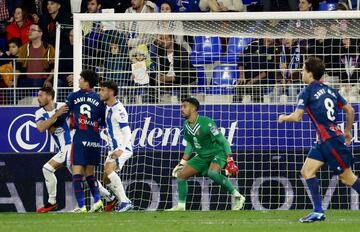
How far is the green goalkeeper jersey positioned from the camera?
1805cm

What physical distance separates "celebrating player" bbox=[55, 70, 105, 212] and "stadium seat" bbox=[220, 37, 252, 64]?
3060 mm

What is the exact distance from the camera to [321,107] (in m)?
14.4

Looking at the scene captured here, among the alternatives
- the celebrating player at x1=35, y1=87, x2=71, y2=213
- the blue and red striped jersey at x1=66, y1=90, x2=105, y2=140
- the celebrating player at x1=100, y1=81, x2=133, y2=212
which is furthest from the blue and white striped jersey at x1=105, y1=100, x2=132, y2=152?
the celebrating player at x1=35, y1=87, x2=71, y2=213

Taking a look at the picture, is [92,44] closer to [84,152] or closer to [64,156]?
[64,156]

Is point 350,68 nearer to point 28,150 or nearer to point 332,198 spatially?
point 332,198

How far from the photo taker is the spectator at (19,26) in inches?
902

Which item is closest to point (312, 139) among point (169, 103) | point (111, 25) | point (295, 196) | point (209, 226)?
point (295, 196)

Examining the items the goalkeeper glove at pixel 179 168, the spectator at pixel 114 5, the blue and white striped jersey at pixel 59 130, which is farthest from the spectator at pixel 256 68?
the spectator at pixel 114 5

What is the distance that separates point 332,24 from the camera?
18.8 m

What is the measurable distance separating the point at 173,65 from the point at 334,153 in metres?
6.12

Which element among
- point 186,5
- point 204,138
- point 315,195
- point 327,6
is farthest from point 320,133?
point 186,5

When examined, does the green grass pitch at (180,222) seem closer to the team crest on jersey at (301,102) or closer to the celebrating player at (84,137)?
the celebrating player at (84,137)

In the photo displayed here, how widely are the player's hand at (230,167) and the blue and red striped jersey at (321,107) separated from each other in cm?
334

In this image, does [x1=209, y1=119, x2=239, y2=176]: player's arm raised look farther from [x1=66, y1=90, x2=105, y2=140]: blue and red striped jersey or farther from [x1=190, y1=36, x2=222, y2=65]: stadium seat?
[x1=190, y1=36, x2=222, y2=65]: stadium seat
